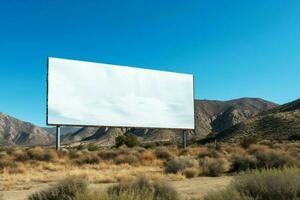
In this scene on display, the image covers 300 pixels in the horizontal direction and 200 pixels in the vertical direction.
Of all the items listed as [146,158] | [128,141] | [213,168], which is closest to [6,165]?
[146,158]

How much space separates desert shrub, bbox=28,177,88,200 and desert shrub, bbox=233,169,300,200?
3.36m

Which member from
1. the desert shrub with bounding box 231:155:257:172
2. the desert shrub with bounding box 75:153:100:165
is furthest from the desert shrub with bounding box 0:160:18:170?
the desert shrub with bounding box 231:155:257:172

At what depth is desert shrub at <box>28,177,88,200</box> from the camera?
9.73 m

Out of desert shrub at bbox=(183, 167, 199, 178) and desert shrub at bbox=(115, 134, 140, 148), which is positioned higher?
desert shrub at bbox=(115, 134, 140, 148)

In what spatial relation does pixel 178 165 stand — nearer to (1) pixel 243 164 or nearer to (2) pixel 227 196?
(1) pixel 243 164

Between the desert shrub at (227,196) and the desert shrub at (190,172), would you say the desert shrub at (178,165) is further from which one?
the desert shrub at (227,196)

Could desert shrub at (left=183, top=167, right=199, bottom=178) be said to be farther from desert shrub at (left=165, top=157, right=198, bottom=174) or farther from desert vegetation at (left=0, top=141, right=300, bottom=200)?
desert shrub at (left=165, top=157, right=198, bottom=174)

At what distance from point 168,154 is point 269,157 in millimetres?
12676

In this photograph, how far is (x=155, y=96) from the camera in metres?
36.7

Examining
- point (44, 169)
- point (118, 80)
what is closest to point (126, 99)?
point (118, 80)

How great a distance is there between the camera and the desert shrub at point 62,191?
9734mm

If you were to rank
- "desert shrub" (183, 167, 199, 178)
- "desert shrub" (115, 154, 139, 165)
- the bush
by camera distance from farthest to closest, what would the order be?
1. "desert shrub" (115, 154, 139, 165)
2. "desert shrub" (183, 167, 199, 178)
3. the bush

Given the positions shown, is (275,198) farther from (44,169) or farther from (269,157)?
(44,169)

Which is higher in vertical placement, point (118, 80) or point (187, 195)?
point (118, 80)
